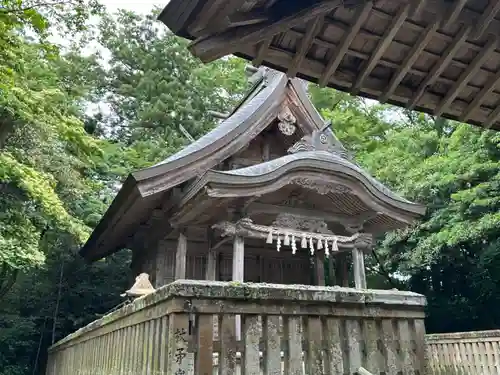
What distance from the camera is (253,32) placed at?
7.89ft

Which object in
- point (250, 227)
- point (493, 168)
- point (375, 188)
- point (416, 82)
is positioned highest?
point (493, 168)

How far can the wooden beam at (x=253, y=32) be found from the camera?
2.39 meters

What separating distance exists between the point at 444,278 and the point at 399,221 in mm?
6690

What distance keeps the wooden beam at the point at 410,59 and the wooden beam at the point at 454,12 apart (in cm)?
8

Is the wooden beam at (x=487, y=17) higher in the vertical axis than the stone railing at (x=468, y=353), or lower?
higher

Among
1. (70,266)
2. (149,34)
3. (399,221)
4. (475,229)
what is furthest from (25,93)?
(149,34)

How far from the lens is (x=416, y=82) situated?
3.14 metres

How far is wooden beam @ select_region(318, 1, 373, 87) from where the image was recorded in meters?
2.52

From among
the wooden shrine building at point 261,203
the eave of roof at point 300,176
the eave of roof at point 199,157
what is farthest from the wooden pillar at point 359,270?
the eave of roof at point 199,157

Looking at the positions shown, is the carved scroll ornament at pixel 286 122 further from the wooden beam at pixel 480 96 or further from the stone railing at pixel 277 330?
the stone railing at pixel 277 330

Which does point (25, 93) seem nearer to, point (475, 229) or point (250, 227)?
point (250, 227)

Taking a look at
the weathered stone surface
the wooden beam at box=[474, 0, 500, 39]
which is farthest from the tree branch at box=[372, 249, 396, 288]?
the wooden beam at box=[474, 0, 500, 39]

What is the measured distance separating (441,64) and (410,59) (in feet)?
0.77

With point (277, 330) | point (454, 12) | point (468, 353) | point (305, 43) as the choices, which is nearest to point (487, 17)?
point (454, 12)
